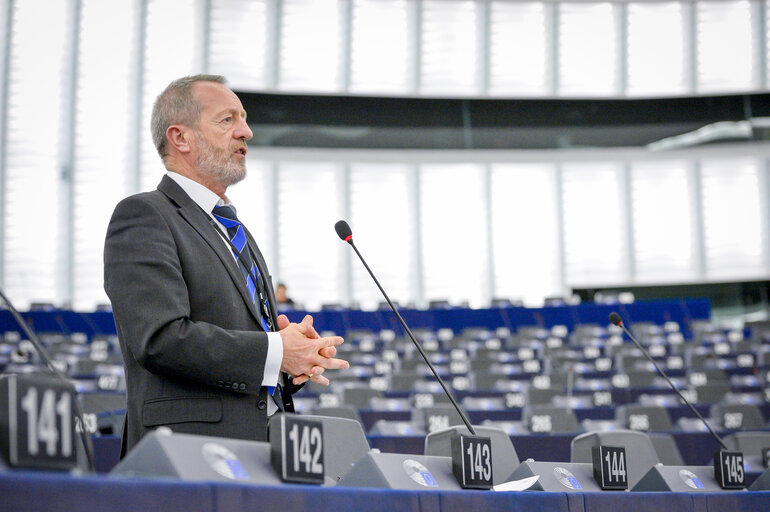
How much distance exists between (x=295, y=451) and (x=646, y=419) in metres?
5.91

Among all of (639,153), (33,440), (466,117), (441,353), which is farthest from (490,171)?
(33,440)

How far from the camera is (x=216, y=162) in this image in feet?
7.60

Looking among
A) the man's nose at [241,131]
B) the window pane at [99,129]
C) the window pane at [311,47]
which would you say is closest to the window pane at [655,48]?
the window pane at [311,47]

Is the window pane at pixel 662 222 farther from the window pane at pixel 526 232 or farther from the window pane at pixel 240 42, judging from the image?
the window pane at pixel 240 42

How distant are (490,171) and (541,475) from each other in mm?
15866

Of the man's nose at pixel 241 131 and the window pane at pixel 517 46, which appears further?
the window pane at pixel 517 46

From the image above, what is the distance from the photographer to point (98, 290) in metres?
16.2

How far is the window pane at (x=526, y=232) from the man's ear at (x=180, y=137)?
1562 cm

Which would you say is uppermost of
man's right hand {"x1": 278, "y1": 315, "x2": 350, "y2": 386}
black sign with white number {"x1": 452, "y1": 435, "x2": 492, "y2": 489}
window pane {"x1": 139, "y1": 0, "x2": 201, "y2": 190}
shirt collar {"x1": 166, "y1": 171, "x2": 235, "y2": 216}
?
window pane {"x1": 139, "y1": 0, "x2": 201, "y2": 190}

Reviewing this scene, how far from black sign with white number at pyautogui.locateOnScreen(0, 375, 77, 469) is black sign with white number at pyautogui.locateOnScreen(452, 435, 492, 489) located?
107cm

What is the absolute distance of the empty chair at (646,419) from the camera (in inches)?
277

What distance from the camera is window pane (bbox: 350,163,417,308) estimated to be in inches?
689

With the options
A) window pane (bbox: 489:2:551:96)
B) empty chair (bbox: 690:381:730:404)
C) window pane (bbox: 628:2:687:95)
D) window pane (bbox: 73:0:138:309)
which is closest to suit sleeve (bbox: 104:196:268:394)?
empty chair (bbox: 690:381:730:404)

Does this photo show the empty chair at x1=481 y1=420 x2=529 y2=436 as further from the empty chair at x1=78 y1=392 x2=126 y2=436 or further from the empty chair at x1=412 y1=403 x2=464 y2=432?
Result: the empty chair at x1=78 y1=392 x2=126 y2=436
